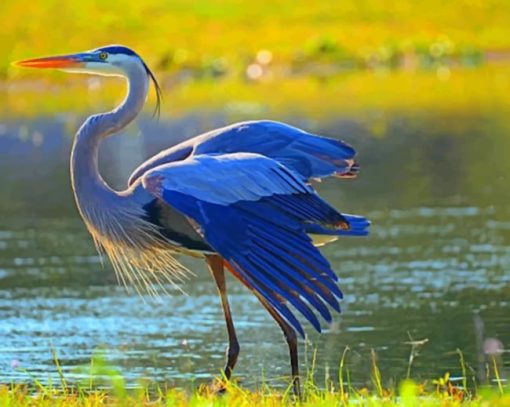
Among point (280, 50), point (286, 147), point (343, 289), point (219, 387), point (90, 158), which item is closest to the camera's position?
point (219, 387)

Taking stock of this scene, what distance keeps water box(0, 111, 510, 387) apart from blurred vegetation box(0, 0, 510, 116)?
10558mm

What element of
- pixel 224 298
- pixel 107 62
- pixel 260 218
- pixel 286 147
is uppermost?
pixel 107 62

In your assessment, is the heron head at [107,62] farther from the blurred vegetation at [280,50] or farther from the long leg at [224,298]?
the blurred vegetation at [280,50]

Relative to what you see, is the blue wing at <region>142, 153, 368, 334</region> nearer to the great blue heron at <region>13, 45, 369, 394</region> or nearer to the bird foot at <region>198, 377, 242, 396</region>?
the great blue heron at <region>13, 45, 369, 394</region>

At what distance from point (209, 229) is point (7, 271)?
262 inches

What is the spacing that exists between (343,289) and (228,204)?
4.82 meters

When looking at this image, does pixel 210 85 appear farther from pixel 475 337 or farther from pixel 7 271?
pixel 475 337

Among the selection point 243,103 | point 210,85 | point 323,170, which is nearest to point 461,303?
point 323,170

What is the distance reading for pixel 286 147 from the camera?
8242 mm

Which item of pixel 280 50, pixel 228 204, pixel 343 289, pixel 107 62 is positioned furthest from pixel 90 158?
pixel 280 50

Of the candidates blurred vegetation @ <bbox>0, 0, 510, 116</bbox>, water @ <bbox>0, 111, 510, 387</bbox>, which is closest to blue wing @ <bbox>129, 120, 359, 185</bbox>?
water @ <bbox>0, 111, 510, 387</bbox>

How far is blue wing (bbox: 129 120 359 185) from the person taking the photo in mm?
8188

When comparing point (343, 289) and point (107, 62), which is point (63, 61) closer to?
point (107, 62)

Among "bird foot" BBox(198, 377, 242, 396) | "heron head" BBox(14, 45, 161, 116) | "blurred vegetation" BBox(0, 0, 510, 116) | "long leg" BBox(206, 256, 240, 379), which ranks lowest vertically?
"bird foot" BBox(198, 377, 242, 396)
